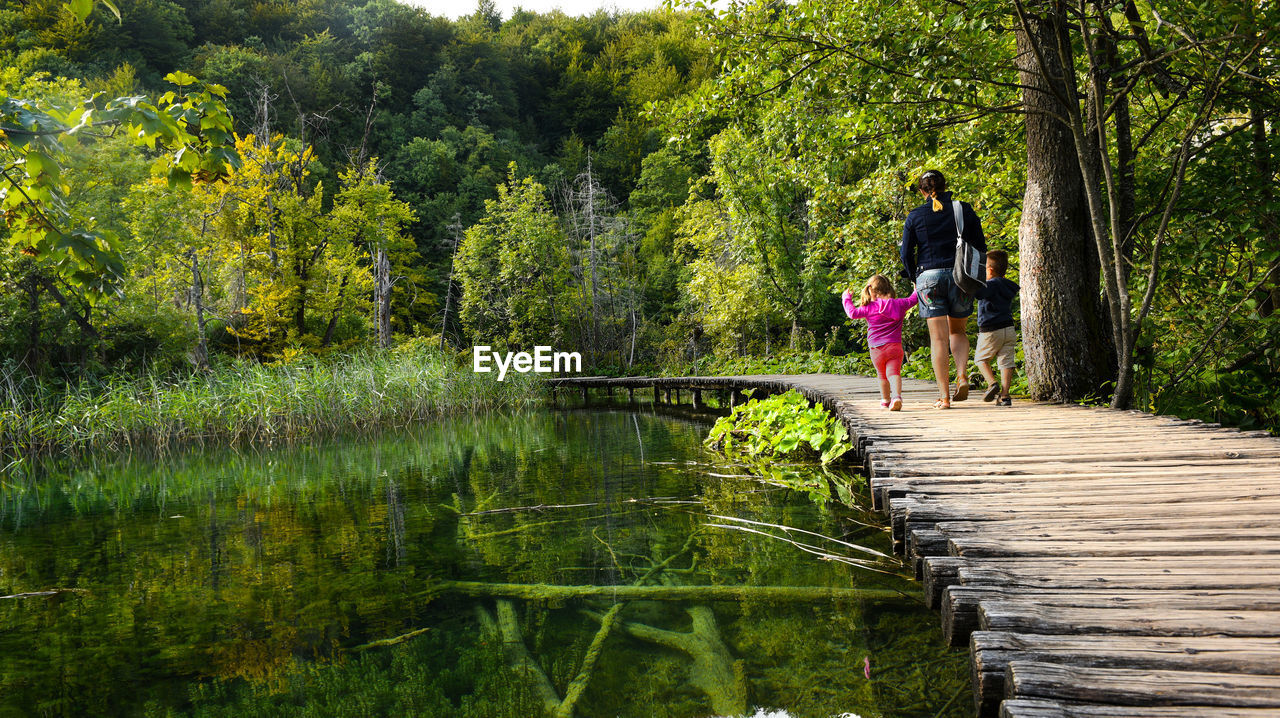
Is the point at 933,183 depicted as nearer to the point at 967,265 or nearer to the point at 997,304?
the point at 967,265

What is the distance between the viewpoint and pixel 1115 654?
1.61 metres

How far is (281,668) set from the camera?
3256 millimetres

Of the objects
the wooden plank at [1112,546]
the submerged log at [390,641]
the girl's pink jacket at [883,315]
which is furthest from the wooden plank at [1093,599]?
the girl's pink jacket at [883,315]

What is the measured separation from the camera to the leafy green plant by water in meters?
7.72

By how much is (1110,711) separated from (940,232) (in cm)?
455

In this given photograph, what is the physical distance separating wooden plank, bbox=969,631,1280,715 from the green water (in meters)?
1.06

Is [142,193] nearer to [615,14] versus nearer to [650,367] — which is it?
[650,367]

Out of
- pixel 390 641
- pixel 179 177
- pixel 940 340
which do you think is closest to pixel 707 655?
pixel 390 641

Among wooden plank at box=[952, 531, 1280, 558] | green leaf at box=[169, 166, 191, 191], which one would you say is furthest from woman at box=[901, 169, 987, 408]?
green leaf at box=[169, 166, 191, 191]

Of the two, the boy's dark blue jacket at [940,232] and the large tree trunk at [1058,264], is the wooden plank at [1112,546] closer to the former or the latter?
the boy's dark blue jacket at [940,232]

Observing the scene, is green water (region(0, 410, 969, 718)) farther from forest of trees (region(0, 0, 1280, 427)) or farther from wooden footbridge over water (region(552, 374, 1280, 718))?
forest of trees (region(0, 0, 1280, 427))

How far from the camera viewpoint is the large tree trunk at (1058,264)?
232 inches

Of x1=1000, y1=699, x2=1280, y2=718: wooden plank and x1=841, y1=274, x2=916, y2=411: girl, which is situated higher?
x1=841, y1=274, x2=916, y2=411: girl

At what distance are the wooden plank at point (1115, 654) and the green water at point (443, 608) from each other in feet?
3.48
